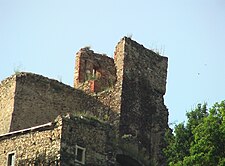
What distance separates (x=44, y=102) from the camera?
114ft

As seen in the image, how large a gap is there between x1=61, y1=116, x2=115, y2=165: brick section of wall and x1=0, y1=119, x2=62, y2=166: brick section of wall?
0.26 m

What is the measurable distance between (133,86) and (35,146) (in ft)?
24.9

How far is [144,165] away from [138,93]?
2.93 meters

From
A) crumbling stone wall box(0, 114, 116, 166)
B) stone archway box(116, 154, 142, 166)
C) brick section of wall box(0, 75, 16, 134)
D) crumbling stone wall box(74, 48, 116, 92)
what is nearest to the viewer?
crumbling stone wall box(0, 114, 116, 166)

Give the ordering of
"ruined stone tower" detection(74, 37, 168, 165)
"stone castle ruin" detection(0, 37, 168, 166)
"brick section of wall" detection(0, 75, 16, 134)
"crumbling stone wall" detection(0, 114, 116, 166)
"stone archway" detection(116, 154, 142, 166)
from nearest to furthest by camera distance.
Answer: "crumbling stone wall" detection(0, 114, 116, 166), "stone castle ruin" detection(0, 37, 168, 166), "brick section of wall" detection(0, 75, 16, 134), "stone archway" detection(116, 154, 142, 166), "ruined stone tower" detection(74, 37, 168, 165)

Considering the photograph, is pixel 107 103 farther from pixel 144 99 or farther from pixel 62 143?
pixel 62 143

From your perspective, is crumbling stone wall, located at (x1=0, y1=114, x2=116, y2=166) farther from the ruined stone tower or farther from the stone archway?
the ruined stone tower

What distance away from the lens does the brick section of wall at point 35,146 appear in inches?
1144

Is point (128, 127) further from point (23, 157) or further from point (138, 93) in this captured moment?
point (23, 157)

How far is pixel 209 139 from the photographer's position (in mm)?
31875

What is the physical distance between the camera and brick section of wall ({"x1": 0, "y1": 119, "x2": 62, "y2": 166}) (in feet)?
95.3

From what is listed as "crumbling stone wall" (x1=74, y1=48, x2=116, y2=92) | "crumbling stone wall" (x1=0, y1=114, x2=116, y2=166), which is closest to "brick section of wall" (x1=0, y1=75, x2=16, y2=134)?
"crumbling stone wall" (x1=74, y1=48, x2=116, y2=92)

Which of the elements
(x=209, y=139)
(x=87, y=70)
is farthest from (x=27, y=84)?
(x=209, y=139)

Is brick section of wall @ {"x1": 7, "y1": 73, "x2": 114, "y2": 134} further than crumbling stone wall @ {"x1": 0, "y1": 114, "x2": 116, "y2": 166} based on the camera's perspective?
Yes
